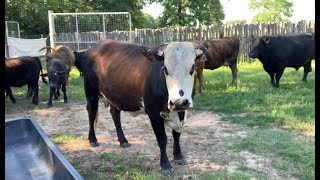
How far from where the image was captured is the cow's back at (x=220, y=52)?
30.9 ft

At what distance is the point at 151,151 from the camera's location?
4.94m

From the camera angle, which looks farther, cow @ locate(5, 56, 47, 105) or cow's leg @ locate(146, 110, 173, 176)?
cow @ locate(5, 56, 47, 105)

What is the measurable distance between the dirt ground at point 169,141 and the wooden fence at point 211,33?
845cm

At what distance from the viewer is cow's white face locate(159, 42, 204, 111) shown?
11.5 ft

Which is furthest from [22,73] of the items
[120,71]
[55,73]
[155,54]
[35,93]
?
[155,54]

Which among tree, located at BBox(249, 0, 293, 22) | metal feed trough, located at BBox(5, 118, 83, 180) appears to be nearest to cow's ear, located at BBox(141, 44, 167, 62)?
metal feed trough, located at BBox(5, 118, 83, 180)

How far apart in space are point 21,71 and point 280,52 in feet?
22.3

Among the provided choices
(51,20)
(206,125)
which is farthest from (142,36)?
(206,125)

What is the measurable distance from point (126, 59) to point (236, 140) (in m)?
2.08

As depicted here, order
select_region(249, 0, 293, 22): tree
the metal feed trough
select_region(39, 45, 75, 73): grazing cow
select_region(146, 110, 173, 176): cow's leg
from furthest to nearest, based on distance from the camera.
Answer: select_region(249, 0, 293, 22): tree
select_region(39, 45, 75, 73): grazing cow
select_region(146, 110, 173, 176): cow's leg
the metal feed trough

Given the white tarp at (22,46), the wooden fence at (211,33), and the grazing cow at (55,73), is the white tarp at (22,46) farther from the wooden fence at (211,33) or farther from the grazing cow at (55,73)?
the grazing cow at (55,73)

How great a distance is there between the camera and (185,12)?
3519 centimetres

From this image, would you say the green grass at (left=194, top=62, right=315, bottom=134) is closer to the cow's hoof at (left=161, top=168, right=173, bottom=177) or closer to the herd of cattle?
the herd of cattle

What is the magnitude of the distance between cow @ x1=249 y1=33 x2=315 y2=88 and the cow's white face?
6.18m
